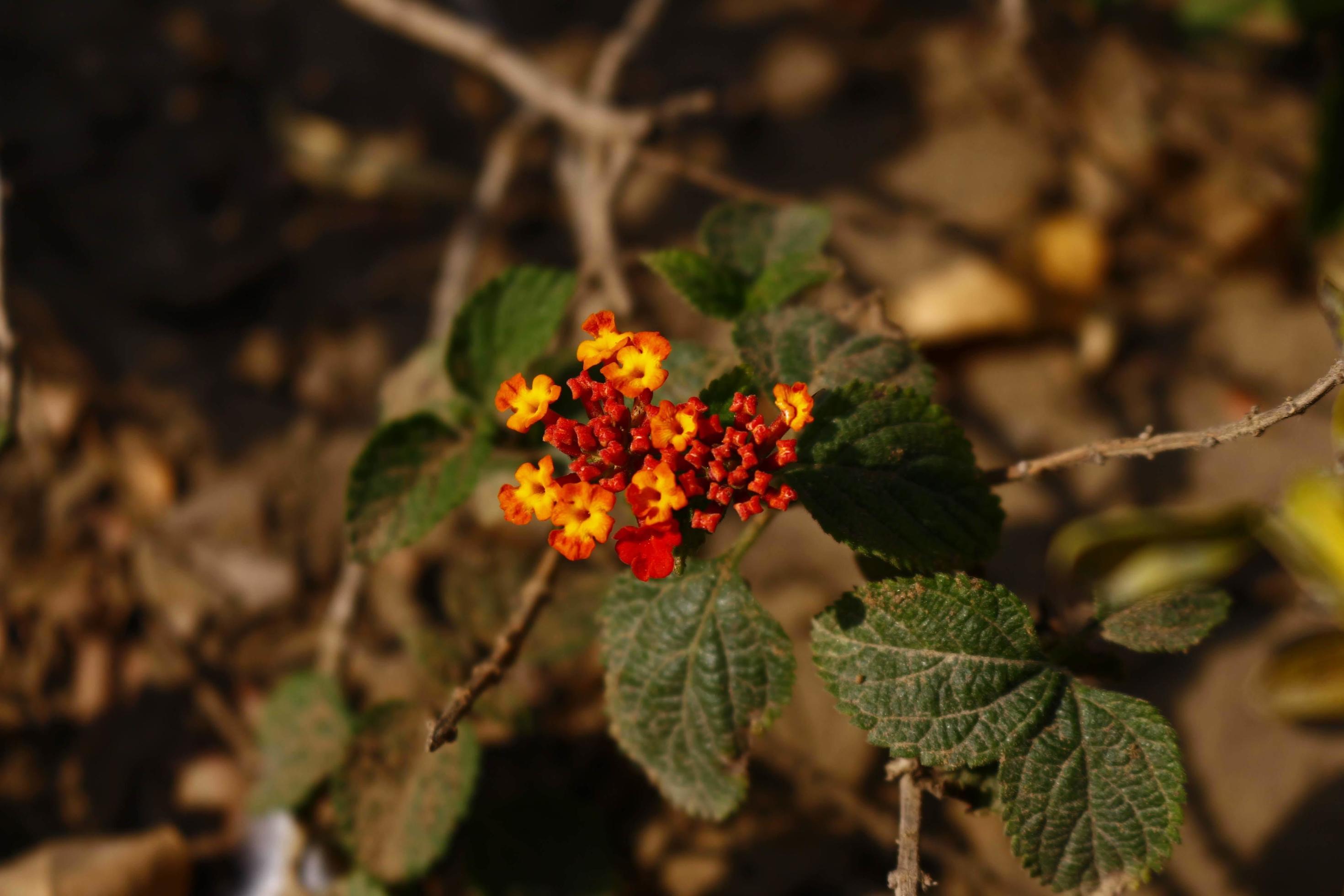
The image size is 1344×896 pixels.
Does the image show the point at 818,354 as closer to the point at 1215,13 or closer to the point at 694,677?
the point at 694,677

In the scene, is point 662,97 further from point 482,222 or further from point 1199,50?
point 1199,50

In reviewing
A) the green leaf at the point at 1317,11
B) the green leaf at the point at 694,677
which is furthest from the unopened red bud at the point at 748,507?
the green leaf at the point at 1317,11

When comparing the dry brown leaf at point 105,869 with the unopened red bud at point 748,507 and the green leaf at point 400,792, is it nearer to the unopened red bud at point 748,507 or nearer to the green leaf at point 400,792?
the green leaf at point 400,792

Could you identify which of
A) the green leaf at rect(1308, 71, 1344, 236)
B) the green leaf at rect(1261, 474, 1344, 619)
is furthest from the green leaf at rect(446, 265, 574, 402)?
the green leaf at rect(1308, 71, 1344, 236)

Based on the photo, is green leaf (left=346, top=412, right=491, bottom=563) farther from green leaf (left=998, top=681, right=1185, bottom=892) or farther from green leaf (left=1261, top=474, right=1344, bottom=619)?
green leaf (left=1261, top=474, right=1344, bottom=619)

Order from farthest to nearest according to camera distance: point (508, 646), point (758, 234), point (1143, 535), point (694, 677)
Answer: point (1143, 535) → point (758, 234) → point (508, 646) → point (694, 677)

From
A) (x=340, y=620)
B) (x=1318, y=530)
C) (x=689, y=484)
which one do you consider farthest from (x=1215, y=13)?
(x=340, y=620)
